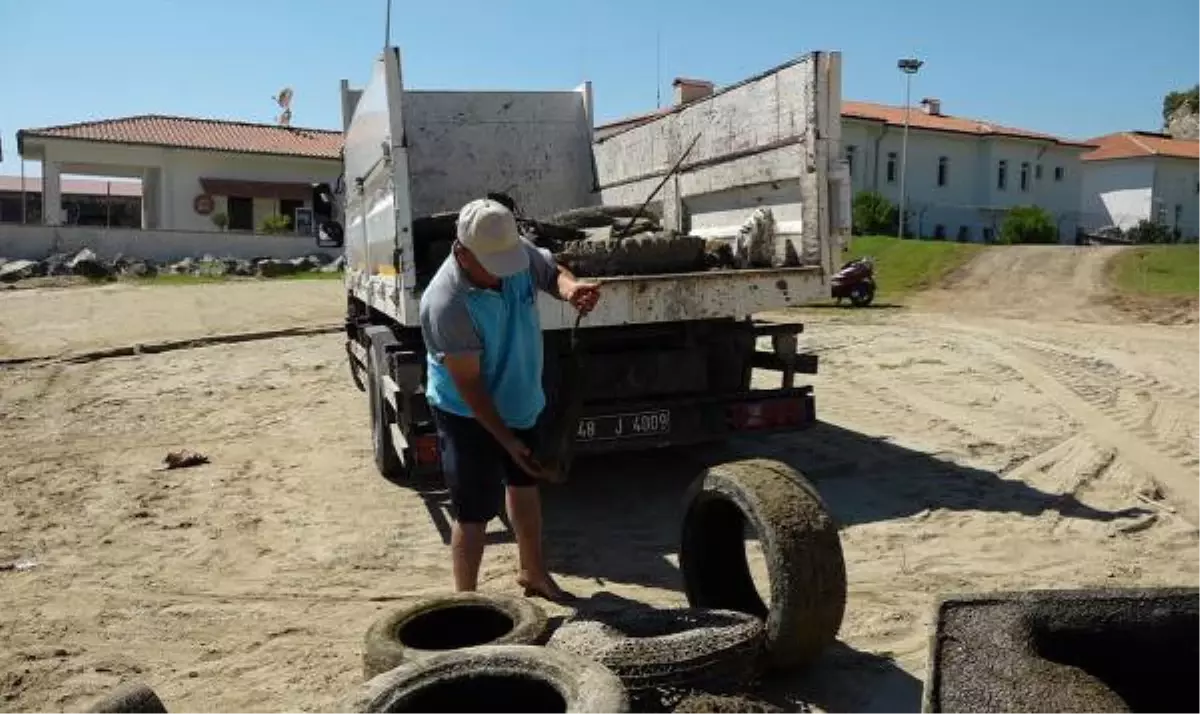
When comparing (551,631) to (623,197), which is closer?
(551,631)

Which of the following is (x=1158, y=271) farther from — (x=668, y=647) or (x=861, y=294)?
(x=668, y=647)

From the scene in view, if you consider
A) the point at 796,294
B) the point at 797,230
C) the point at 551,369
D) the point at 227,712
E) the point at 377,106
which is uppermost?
the point at 377,106

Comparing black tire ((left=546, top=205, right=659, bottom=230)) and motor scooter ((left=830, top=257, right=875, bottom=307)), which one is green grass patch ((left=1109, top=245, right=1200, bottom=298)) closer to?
motor scooter ((left=830, top=257, right=875, bottom=307))

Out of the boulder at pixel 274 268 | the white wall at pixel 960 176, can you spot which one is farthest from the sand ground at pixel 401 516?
the white wall at pixel 960 176

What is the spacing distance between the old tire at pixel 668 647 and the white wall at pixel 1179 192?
57358 mm

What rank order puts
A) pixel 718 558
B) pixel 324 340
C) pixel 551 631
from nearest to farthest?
pixel 551 631 → pixel 718 558 → pixel 324 340

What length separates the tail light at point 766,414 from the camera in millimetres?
6000

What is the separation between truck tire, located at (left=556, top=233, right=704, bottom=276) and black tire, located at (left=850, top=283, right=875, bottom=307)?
13.4m

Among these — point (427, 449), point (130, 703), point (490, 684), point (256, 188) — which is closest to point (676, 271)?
point (427, 449)

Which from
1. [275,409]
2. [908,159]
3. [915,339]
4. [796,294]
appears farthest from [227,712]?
[908,159]

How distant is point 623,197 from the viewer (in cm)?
831

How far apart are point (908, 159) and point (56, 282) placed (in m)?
36.3

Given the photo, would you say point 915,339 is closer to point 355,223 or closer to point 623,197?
point 623,197

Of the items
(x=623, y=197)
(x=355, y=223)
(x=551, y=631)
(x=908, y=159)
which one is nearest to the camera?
(x=551, y=631)
